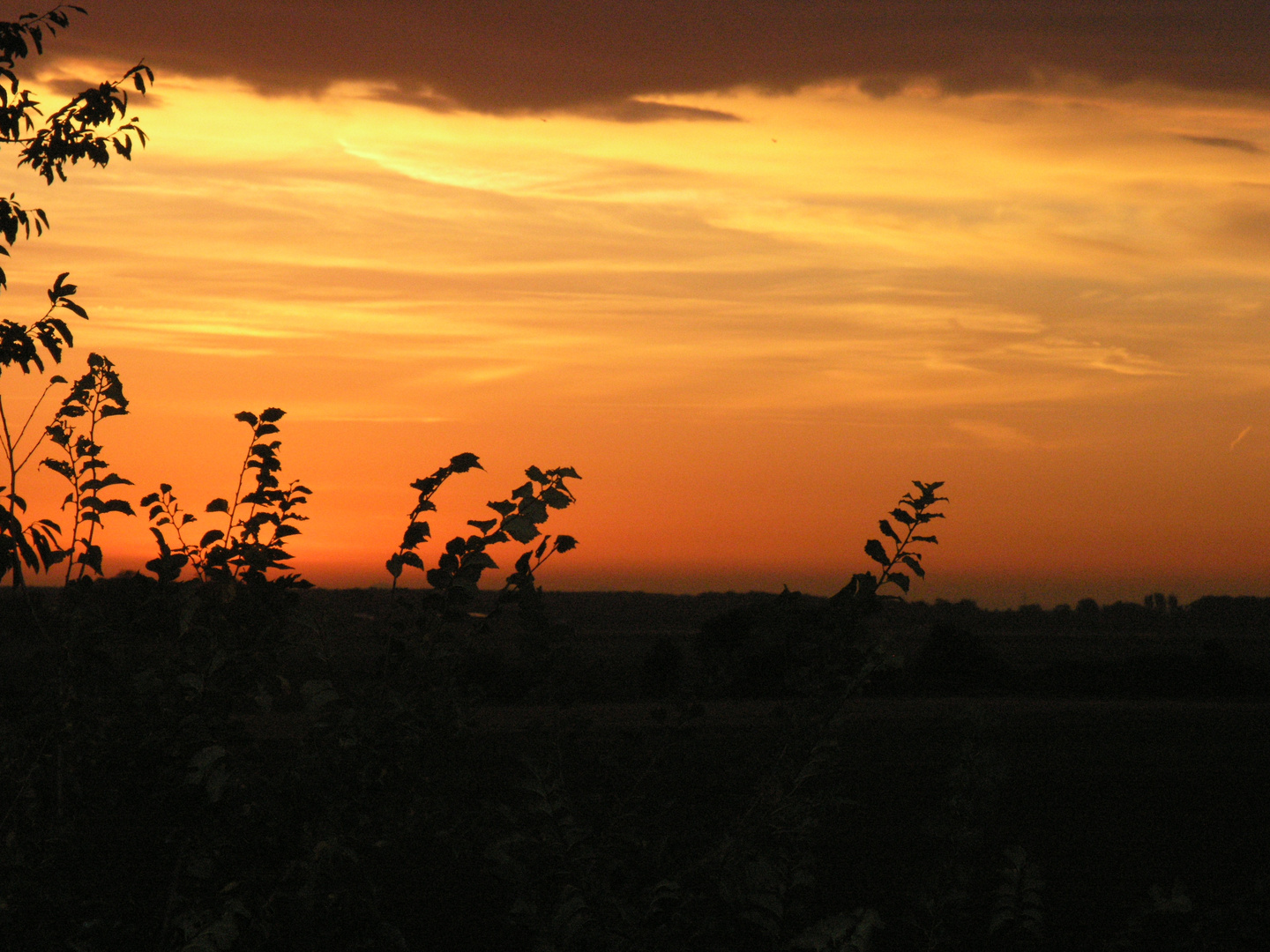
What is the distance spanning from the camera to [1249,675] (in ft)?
165

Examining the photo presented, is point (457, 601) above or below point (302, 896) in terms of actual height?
above

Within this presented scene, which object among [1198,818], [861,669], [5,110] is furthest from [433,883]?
[1198,818]

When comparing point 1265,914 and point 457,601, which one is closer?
point 457,601

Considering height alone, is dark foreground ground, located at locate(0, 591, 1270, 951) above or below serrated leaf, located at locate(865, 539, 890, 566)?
below

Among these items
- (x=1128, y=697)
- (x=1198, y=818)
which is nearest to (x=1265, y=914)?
(x=1198, y=818)

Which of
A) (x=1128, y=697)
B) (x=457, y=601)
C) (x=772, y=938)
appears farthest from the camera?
(x=1128, y=697)

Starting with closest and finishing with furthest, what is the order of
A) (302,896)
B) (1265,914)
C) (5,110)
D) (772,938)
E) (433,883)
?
1. (302,896)
2. (772,938)
3. (433,883)
4. (1265,914)
5. (5,110)

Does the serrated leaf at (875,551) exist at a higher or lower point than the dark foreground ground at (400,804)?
higher

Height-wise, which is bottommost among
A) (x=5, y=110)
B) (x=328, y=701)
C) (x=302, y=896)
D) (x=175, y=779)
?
(x=302, y=896)

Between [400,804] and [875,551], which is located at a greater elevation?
[875,551]

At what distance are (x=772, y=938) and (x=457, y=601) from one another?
1.25 metres

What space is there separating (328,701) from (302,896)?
0.44 m

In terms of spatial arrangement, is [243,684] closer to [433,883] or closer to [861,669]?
[433,883]

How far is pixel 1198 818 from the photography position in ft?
60.1
